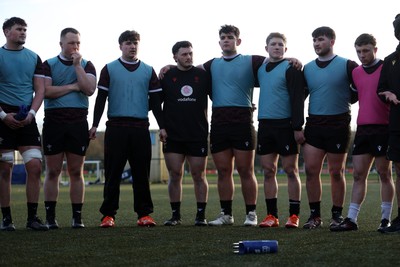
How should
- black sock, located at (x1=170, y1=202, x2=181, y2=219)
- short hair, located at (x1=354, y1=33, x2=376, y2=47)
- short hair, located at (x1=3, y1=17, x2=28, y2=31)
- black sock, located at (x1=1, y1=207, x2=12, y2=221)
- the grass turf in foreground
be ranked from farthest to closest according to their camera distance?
black sock, located at (x1=170, y1=202, x2=181, y2=219) < black sock, located at (x1=1, y1=207, x2=12, y2=221) < short hair, located at (x1=3, y1=17, x2=28, y2=31) < short hair, located at (x1=354, y1=33, x2=376, y2=47) < the grass turf in foreground

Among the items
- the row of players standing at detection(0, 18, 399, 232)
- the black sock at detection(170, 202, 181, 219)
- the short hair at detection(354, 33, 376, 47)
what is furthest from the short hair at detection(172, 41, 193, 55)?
the short hair at detection(354, 33, 376, 47)

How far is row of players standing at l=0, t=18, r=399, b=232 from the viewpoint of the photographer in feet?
26.1

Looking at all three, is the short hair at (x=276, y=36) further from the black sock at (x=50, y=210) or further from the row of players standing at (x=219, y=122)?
the black sock at (x=50, y=210)

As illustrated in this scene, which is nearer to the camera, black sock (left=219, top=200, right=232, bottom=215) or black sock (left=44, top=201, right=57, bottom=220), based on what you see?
black sock (left=44, top=201, right=57, bottom=220)

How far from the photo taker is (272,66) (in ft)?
27.7

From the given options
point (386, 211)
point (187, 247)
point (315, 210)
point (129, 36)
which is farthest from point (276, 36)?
point (187, 247)

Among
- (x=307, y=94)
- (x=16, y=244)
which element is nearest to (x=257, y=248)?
(x=16, y=244)

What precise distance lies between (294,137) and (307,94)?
60 cm

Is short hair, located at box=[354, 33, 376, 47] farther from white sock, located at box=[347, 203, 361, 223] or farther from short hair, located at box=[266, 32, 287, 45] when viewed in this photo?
white sock, located at box=[347, 203, 361, 223]

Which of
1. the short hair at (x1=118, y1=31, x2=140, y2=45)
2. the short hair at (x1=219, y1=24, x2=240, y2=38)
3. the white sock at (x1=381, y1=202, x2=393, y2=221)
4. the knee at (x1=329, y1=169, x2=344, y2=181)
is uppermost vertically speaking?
the short hair at (x1=219, y1=24, x2=240, y2=38)

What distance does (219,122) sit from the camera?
28.4ft

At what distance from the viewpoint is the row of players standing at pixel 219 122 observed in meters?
7.94

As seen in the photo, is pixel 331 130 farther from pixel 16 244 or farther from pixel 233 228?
pixel 16 244

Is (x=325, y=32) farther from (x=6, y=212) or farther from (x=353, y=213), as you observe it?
Result: (x=6, y=212)
